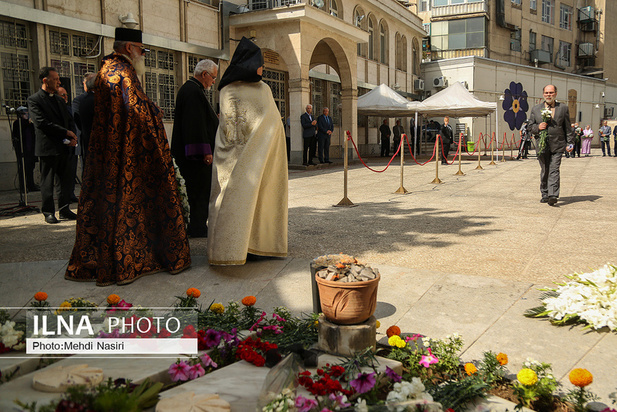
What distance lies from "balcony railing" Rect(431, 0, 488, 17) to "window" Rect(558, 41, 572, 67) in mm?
11966

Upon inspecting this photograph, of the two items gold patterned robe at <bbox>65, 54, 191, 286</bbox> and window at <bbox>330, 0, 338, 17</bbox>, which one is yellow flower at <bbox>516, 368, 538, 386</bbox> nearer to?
gold patterned robe at <bbox>65, 54, 191, 286</bbox>

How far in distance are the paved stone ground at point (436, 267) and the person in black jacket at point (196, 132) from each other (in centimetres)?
62

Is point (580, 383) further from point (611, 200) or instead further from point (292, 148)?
point (292, 148)

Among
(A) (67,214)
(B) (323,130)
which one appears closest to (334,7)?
(B) (323,130)

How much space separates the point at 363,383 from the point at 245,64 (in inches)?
119

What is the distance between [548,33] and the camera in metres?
44.3

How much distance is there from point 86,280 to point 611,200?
27.1 ft

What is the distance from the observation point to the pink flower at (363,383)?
8.63 feet

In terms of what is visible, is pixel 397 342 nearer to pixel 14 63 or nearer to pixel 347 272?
pixel 347 272

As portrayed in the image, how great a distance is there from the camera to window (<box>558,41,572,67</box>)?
149 ft

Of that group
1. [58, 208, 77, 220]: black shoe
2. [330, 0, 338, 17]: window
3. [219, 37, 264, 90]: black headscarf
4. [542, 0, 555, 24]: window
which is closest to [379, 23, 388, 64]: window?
[330, 0, 338, 17]: window

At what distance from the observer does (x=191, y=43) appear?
16.0 metres

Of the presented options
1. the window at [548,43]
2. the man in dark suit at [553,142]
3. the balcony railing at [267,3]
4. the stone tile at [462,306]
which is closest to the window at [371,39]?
the balcony railing at [267,3]

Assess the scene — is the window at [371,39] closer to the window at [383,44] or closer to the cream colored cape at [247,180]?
the window at [383,44]
